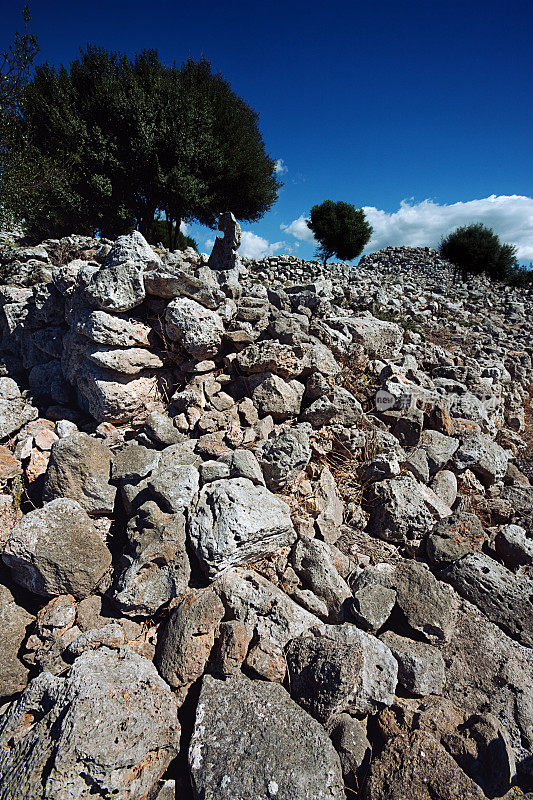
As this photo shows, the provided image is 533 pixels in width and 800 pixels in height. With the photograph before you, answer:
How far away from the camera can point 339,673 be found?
263 cm

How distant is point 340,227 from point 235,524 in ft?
92.6

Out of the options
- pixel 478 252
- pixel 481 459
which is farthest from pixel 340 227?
pixel 481 459

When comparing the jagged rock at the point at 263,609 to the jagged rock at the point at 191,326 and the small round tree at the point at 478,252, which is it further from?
the small round tree at the point at 478,252

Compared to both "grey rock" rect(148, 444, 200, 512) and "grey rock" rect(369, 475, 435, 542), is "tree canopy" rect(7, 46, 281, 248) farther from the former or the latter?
"grey rock" rect(369, 475, 435, 542)

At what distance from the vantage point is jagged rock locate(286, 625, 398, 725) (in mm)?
2639

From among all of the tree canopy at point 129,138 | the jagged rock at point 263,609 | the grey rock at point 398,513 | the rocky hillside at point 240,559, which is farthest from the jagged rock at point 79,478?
the tree canopy at point 129,138

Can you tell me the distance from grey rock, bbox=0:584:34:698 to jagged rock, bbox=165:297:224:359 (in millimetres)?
2895

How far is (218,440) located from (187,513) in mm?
906

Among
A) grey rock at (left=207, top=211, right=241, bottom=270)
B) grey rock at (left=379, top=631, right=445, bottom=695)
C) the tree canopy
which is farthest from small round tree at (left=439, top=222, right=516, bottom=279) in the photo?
grey rock at (left=379, top=631, right=445, bottom=695)

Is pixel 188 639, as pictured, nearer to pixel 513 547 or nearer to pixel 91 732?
pixel 91 732

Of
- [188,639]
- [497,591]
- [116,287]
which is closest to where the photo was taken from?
[188,639]

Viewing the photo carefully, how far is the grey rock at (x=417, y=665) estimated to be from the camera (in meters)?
2.91

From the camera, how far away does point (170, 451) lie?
393 centimetres

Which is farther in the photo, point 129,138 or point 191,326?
point 129,138
